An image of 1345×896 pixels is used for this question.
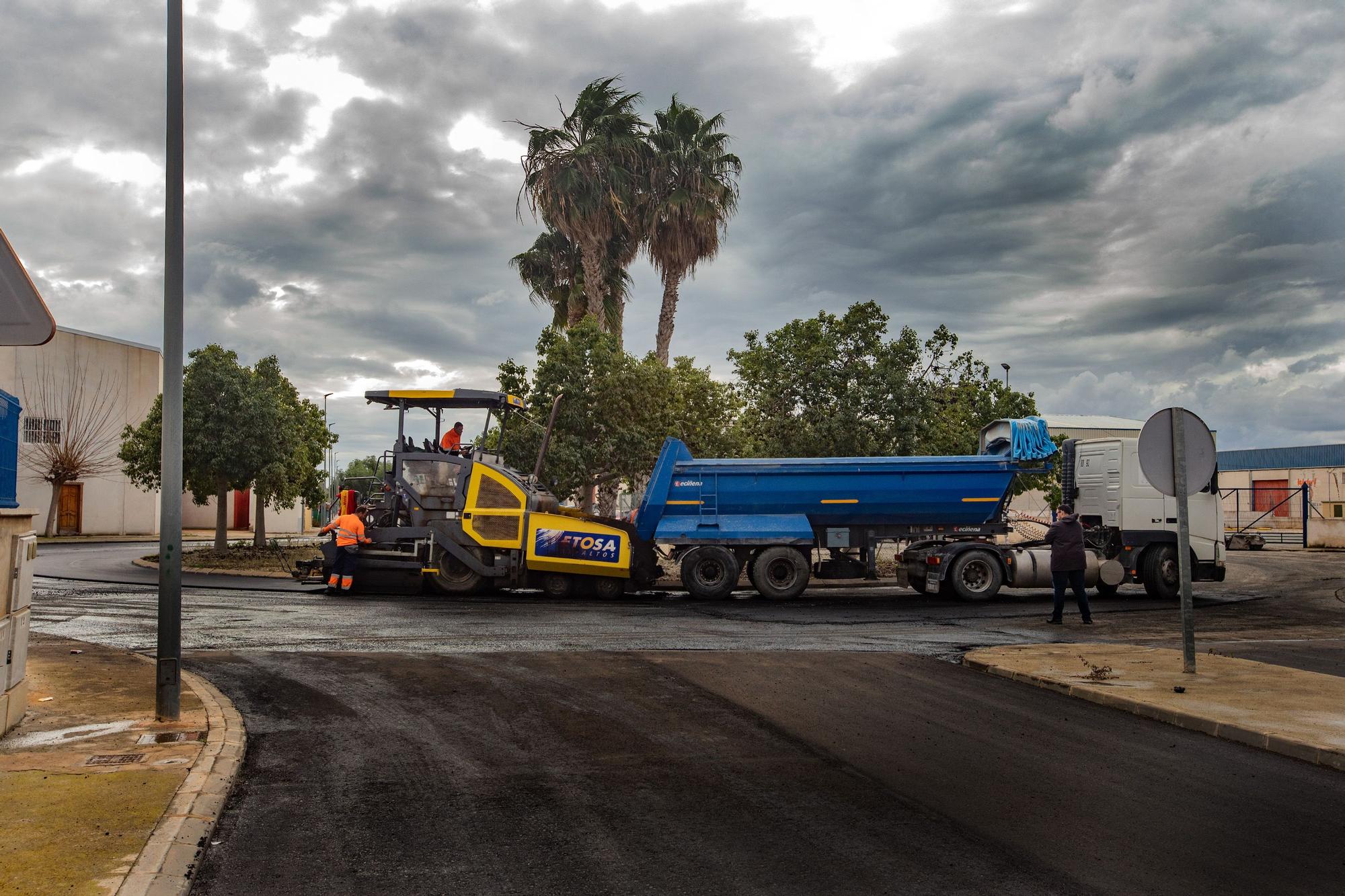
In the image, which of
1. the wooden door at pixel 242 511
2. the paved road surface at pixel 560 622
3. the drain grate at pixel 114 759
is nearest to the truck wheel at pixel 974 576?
the paved road surface at pixel 560 622

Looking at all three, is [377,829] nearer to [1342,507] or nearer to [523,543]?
[523,543]

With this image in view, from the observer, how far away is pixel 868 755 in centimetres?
691

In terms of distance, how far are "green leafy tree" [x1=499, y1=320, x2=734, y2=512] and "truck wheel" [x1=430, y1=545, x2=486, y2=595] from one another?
20.9 ft

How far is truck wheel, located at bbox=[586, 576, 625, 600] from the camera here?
60.7 ft

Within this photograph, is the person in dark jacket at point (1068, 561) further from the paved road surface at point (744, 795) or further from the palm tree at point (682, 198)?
the palm tree at point (682, 198)

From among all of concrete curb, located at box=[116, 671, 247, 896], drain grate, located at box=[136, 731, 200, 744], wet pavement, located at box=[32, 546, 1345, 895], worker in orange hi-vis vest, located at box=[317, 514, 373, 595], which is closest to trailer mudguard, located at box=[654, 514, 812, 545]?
worker in orange hi-vis vest, located at box=[317, 514, 373, 595]

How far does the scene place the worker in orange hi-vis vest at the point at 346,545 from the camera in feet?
59.7

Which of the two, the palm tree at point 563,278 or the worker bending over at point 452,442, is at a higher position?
the palm tree at point 563,278

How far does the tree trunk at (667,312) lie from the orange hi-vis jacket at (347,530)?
15795mm

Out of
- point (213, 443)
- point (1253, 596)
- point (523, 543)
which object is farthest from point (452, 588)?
point (1253, 596)

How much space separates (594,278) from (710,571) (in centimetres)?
1526

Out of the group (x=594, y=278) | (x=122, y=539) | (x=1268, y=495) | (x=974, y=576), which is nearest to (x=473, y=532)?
(x=974, y=576)

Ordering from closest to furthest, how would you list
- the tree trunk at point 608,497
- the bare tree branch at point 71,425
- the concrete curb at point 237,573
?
1. the concrete curb at point 237,573
2. the tree trunk at point 608,497
3. the bare tree branch at point 71,425

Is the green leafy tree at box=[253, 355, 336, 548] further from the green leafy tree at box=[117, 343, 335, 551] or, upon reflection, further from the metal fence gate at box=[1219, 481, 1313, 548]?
the metal fence gate at box=[1219, 481, 1313, 548]
